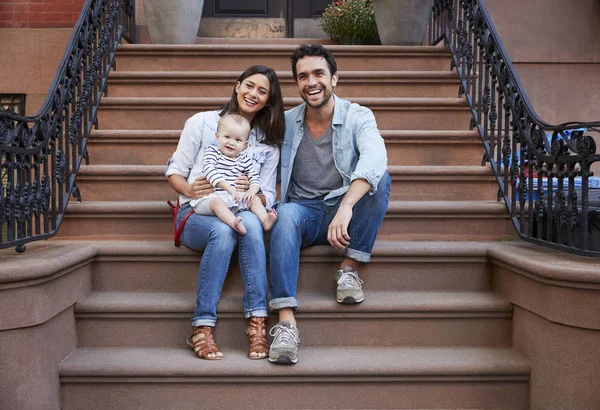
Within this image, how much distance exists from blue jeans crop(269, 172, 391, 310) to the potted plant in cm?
364

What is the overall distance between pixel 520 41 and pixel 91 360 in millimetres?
5201

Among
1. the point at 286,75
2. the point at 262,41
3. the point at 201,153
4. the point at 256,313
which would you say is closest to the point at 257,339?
the point at 256,313

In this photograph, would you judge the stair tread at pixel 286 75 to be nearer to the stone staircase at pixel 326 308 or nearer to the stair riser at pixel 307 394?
the stone staircase at pixel 326 308

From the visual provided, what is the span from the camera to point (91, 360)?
2.79m

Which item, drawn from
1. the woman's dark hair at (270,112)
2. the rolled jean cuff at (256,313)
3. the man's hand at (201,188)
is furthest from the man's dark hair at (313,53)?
the rolled jean cuff at (256,313)

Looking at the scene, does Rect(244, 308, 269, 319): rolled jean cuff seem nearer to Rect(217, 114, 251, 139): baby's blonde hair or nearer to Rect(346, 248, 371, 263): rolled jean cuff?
Rect(346, 248, 371, 263): rolled jean cuff

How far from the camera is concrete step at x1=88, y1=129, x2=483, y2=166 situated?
430cm

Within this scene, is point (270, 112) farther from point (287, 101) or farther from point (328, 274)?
point (287, 101)

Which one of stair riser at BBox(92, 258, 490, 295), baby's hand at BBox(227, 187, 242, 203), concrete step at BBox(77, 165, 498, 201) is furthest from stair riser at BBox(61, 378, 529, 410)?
concrete step at BBox(77, 165, 498, 201)

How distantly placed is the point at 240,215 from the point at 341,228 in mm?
500

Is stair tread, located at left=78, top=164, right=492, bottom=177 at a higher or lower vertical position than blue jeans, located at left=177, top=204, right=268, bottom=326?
higher

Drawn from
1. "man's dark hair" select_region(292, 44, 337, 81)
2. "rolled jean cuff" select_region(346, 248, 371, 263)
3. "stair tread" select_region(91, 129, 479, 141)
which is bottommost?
"rolled jean cuff" select_region(346, 248, 371, 263)

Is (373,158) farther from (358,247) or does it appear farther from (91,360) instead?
(91,360)

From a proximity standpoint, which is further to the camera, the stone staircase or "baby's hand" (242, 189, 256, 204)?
"baby's hand" (242, 189, 256, 204)
